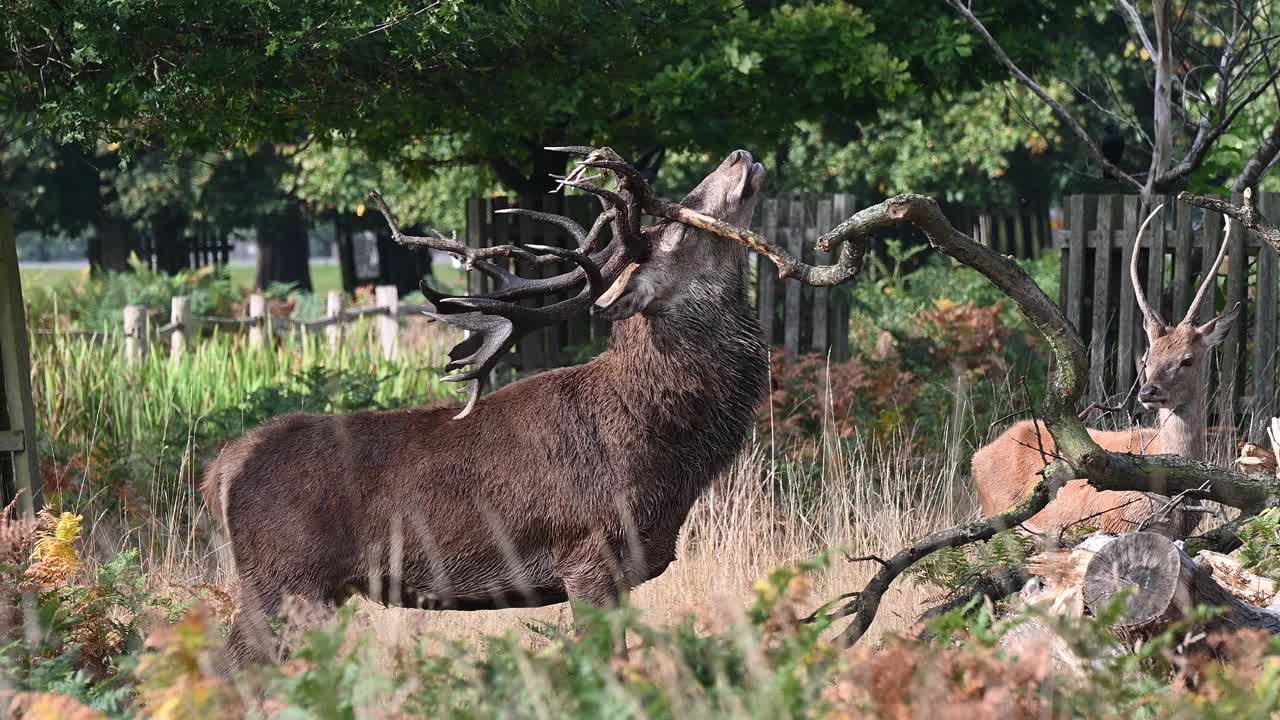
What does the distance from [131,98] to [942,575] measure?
4.25 meters

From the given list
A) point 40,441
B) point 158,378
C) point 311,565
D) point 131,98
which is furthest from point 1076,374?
point 158,378

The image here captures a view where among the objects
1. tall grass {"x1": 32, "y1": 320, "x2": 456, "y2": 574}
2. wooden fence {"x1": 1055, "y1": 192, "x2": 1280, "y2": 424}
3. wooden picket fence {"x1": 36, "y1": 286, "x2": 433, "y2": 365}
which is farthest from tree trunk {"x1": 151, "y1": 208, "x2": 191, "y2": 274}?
wooden fence {"x1": 1055, "y1": 192, "x2": 1280, "y2": 424}

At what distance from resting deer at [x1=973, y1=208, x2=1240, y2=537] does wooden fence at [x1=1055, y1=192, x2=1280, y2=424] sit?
6.18 ft

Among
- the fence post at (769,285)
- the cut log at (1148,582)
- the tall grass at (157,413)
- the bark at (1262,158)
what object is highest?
the bark at (1262,158)

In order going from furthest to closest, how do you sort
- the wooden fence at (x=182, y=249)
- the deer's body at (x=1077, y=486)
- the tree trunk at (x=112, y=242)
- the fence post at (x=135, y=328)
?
the wooden fence at (x=182, y=249), the tree trunk at (x=112, y=242), the fence post at (x=135, y=328), the deer's body at (x=1077, y=486)

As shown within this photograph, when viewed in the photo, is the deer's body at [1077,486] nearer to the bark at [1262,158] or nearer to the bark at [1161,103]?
the bark at [1262,158]

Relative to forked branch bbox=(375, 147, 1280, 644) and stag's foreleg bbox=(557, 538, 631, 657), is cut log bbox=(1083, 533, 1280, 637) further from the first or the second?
stag's foreleg bbox=(557, 538, 631, 657)

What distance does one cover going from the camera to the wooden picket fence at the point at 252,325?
11.9 metres

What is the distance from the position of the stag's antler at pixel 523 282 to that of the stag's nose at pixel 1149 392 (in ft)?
8.12

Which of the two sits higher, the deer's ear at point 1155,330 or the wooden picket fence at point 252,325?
the deer's ear at point 1155,330

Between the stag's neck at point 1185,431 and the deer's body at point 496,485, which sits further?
the stag's neck at point 1185,431

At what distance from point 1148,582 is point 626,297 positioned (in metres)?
1.88

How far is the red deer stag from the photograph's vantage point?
15.1 feet

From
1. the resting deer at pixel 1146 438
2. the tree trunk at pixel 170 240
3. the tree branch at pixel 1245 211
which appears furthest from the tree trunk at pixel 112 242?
the tree branch at pixel 1245 211
